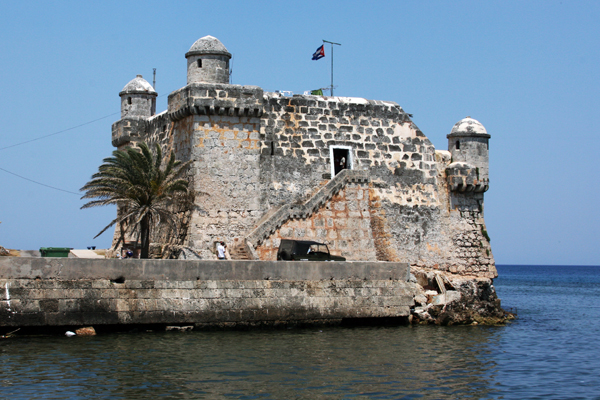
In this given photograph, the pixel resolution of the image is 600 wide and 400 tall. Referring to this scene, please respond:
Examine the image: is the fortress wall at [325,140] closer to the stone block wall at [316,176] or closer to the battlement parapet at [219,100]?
the stone block wall at [316,176]

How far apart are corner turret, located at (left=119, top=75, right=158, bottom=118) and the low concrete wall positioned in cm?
1274

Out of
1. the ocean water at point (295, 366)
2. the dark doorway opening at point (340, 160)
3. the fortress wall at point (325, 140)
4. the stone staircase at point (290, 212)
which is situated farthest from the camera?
the dark doorway opening at point (340, 160)

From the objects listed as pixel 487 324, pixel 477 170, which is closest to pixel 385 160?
pixel 477 170

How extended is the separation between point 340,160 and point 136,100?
8.87 meters

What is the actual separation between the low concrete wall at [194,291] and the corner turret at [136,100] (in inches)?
502

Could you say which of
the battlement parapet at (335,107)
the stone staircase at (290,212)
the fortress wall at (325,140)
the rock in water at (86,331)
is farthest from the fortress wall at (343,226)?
the rock in water at (86,331)

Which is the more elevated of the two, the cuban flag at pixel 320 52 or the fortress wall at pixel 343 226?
the cuban flag at pixel 320 52

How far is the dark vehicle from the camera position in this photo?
22.5 metres

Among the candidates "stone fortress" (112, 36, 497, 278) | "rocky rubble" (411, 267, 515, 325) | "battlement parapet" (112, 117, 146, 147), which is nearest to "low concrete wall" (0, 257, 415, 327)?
"rocky rubble" (411, 267, 515, 325)

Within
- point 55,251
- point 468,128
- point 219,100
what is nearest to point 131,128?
point 219,100

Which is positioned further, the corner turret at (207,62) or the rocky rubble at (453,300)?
the corner turret at (207,62)

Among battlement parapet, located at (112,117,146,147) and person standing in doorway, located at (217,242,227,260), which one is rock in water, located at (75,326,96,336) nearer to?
person standing in doorway, located at (217,242,227,260)

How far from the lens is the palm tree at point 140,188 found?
2405 cm

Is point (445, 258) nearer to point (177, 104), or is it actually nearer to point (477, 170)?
point (477, 170)
